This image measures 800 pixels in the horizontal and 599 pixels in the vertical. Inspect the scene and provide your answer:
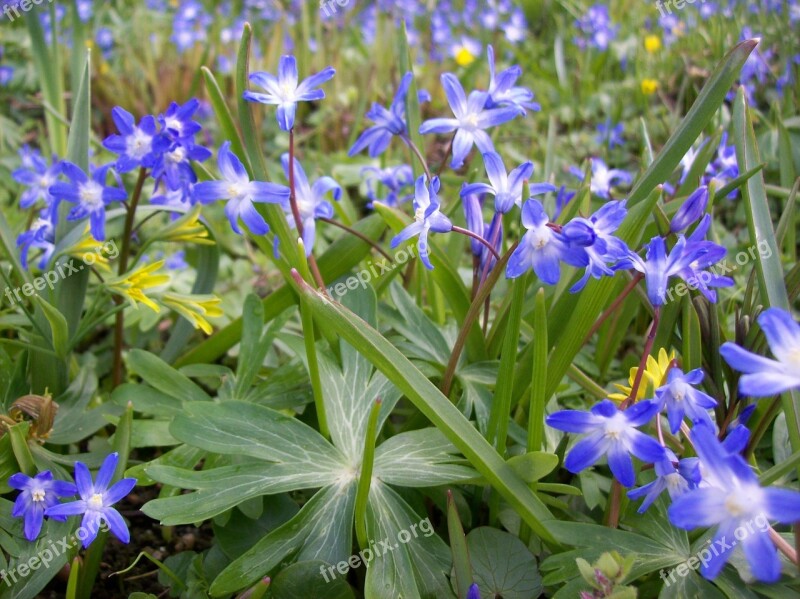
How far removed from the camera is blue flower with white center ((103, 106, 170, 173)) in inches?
58.8

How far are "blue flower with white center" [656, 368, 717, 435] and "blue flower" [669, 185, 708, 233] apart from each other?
0.32 m

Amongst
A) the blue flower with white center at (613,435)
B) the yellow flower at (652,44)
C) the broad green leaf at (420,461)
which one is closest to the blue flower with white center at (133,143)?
the broad green leaf at (420,461)

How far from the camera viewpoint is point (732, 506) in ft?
2.66

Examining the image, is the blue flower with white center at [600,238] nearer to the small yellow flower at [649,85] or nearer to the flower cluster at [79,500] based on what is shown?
the flower cluster at [79,500]

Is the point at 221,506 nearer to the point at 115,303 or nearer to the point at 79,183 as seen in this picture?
the point at 79,183

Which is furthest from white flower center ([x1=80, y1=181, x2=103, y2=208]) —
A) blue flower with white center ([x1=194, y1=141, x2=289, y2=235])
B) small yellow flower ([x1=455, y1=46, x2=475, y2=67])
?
small yellow flower ([x1=455, y1=46, x2=475, y2=67])

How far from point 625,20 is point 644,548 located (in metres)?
3.98

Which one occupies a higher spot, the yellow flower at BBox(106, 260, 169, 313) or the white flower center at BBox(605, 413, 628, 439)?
the yellow flower at BBox(106, 260, 169, 313)

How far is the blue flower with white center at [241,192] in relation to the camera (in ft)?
4.31

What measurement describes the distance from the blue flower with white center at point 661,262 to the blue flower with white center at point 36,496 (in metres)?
1.08

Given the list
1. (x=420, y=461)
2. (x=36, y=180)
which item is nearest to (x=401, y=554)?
(x=420, y=461)

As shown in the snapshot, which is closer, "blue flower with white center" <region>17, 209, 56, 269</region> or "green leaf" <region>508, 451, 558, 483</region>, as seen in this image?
"green leaf" <region>508, 451, 558, 483</region>

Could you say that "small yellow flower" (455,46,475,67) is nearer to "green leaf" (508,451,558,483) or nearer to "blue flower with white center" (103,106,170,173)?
"blue flower with white center" (103,106,170,173)

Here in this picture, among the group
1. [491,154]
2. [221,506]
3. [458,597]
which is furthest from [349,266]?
[458,597]
